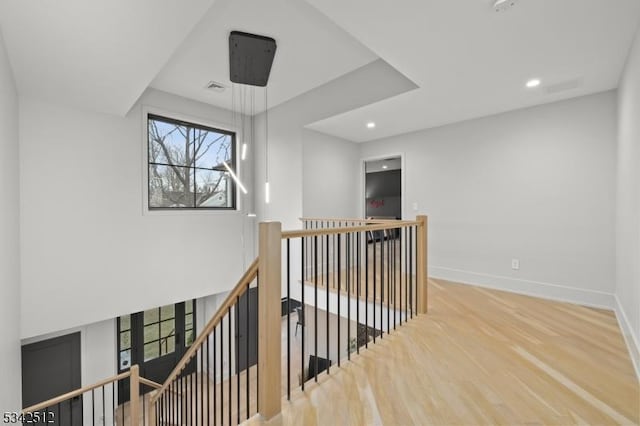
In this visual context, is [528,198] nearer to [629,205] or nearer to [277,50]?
[629,205]

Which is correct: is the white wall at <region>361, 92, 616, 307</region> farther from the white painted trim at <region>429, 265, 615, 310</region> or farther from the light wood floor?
the light wood floor

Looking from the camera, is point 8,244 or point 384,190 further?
point 384,190

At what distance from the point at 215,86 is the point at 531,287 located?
527 cm

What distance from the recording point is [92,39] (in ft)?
6.68

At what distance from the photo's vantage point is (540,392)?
1.74 m

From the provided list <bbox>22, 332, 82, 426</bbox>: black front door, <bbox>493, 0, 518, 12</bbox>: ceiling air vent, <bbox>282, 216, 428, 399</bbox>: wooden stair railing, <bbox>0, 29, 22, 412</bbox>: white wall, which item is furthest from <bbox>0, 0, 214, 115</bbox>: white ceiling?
<bbox>22, 332, 82, 426</bbox>: black front door

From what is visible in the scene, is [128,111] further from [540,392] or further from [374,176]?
[374,176]

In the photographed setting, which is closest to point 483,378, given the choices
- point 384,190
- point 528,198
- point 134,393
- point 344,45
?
point 528,198

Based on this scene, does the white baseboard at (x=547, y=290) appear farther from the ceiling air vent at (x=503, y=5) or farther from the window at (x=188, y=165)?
the window at (x=188, y=165)

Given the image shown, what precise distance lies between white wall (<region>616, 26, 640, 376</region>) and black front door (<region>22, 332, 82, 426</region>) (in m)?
5.96

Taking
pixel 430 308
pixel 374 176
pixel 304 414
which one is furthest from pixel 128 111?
pixel 374 176

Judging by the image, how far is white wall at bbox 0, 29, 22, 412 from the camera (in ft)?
6.97

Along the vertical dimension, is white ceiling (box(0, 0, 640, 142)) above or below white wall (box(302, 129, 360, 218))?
above

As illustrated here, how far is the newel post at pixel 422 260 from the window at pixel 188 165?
11.9 feet
